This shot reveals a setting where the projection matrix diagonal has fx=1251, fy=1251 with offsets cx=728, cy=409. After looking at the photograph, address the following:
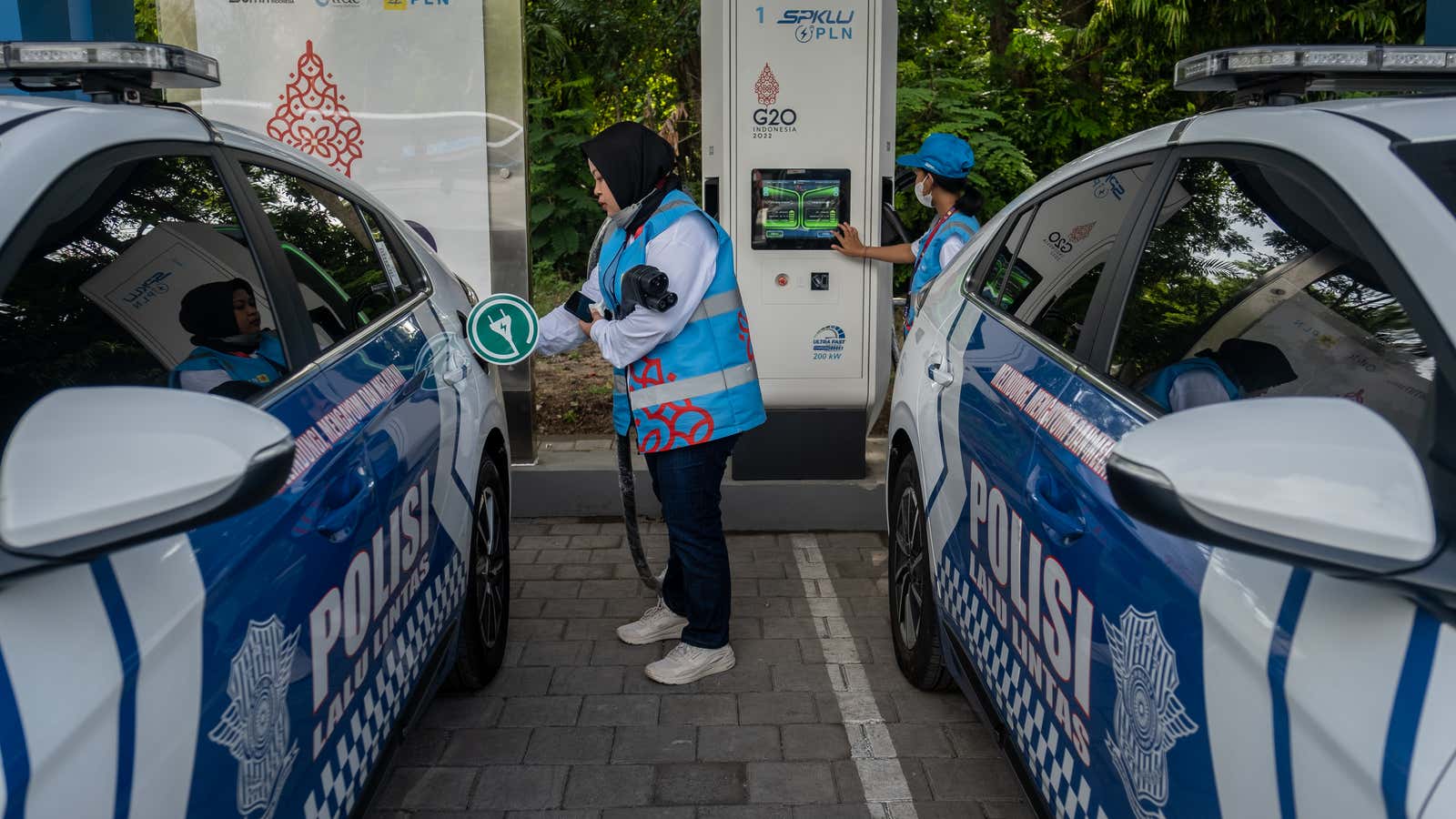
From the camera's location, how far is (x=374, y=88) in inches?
250

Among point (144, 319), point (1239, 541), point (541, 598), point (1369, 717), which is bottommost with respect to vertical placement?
point (541, 598)

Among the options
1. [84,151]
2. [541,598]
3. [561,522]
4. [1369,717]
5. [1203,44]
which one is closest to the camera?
[1369,717]

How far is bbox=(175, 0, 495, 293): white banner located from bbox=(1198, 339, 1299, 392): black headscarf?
15.5 feet

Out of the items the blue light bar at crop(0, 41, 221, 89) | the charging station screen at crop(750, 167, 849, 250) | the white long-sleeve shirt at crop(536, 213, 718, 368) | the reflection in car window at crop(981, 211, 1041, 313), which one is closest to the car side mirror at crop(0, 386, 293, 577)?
the blue light bar at crop(0, 41, 221, 89)

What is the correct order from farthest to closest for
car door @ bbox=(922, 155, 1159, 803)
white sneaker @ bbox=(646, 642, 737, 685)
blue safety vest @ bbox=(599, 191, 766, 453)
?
white sneaker @ bbox=(646, 642, 737, 685), blue safety vest @ bbox=(599, 191, 766, 453), car door @ bbox=(922, 155, 1159, 803)

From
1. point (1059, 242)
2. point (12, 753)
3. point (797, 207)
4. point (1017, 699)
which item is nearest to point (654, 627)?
point (1017, 699)

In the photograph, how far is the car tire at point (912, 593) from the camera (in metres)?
3.91

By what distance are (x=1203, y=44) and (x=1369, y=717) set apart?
33.3 ft

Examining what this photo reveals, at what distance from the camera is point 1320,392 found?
208cm

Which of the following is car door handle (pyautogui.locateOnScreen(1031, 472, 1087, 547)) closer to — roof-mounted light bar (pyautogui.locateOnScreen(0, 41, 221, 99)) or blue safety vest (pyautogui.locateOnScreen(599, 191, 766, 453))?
blue safety vest (pyautogui.locateOnScreen(599, 191, 766, 453))

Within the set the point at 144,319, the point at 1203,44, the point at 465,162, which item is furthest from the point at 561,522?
the point at 1203,44

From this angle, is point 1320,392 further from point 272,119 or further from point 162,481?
point 272,119

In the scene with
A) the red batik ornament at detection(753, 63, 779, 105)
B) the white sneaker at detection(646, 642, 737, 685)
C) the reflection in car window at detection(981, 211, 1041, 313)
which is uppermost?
the red batik ornament at detection(753, 63, 779, 105)

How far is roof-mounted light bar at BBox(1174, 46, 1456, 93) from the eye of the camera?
2.28 metres
